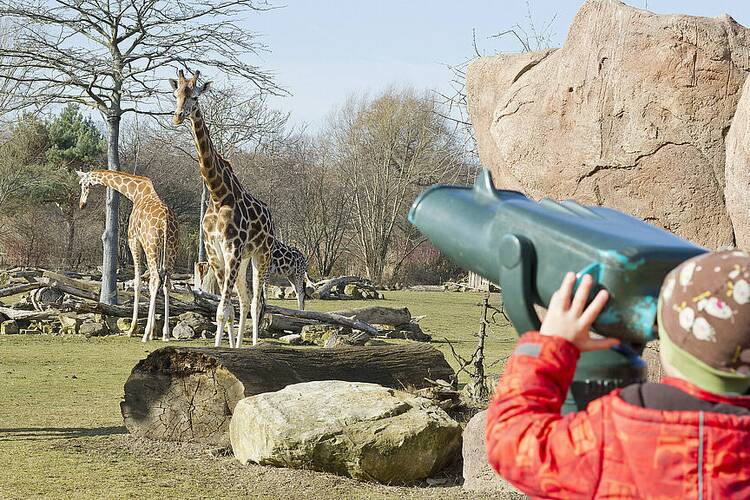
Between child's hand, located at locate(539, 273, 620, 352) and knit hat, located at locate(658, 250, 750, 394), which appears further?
child's hand, located at locate(539, 273, 620, 352)

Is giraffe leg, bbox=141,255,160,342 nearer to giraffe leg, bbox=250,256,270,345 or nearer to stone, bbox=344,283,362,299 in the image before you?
giraffe leg, bbox=250,256,270,345

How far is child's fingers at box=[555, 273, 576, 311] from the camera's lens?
184 cm

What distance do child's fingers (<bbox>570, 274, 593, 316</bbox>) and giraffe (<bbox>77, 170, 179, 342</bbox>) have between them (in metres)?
14.2

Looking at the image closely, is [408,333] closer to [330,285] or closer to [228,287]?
[228,287]

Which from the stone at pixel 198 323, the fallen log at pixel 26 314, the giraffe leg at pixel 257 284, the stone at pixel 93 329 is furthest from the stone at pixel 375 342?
the fallen log at pixel 26 314

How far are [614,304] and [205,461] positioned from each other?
555cm

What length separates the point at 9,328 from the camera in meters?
16.5

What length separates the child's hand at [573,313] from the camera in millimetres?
1827

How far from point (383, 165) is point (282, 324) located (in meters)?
27.8

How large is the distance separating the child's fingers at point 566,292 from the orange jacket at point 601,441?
0.07 m

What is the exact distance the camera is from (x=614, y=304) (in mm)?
1852

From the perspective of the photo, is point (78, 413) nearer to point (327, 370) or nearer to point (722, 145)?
point (327, 370)

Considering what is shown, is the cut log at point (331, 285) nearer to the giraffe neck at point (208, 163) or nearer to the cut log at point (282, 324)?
the cut log at point (282, 324)

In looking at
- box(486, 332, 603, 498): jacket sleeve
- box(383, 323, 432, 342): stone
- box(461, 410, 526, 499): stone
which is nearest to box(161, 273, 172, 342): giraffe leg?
box(383, 323, 432, 342): stone
